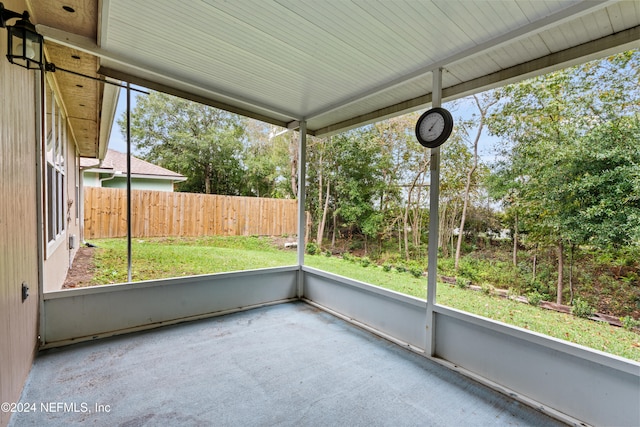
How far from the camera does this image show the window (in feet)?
9.95

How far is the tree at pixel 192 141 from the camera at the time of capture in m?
8.08

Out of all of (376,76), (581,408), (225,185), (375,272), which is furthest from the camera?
(225,185)

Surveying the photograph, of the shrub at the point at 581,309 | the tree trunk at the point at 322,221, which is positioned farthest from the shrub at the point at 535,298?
the tree trunk at the point at 322,221

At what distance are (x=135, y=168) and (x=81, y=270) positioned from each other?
9.77 ft

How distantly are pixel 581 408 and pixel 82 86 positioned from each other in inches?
220

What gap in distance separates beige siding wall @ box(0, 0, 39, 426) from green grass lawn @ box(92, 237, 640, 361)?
256 centimetres

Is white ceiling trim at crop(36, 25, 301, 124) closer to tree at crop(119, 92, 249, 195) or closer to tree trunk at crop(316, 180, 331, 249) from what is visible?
tree trunk at crop(316, 180, 331, 249)

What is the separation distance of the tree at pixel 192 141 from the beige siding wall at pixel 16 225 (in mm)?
5518

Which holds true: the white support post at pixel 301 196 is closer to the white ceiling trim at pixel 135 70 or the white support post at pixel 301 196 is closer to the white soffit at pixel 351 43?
the white ceiling trim at pixel 135 70

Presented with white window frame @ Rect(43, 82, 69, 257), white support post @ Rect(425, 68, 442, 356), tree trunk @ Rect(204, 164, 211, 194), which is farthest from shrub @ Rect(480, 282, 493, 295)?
tree trunk @ Rect(204, 164, 211, 194)

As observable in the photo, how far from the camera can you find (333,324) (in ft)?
11.1

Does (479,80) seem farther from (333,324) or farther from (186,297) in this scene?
(186,297)

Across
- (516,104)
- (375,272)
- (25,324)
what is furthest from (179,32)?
(375,272)

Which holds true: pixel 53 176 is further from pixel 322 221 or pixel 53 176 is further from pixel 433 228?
pixel 322 221
